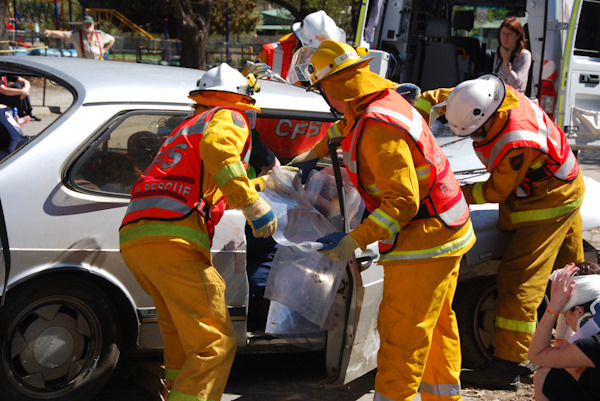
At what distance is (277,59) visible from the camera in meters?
6.39

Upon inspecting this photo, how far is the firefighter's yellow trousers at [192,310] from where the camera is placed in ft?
9.89

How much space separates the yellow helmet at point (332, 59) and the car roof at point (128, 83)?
767mm

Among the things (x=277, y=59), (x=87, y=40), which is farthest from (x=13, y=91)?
(x=87, y=40)

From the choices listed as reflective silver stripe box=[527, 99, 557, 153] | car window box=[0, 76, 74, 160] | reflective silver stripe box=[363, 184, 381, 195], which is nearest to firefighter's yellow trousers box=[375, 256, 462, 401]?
reflective silver stripe box=[363, 184, 381, 195]

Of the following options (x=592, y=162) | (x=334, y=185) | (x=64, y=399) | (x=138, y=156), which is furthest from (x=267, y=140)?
(x=592, y=162)

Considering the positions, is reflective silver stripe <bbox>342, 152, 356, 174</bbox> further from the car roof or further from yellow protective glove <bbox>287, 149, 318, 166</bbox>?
the car roof

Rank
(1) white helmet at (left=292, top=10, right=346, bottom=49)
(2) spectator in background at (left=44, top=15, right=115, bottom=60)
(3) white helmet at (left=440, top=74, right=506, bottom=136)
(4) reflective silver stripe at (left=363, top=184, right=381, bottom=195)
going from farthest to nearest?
(2) spectator in background at (left=44, top=15, right=115, bottom=60) → (1) white helmet at (left=292, top=10, right=346, bottom=49) → (3) white helmet at (left=440, top=74, right=506, bottom=136) → (4) reflective silver stripe at (left=363, top=184, right=381, bottom=195)

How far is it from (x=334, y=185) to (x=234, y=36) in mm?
45471

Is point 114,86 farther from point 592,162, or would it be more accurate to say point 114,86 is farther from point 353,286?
point 592,162

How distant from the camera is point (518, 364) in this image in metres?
3.98

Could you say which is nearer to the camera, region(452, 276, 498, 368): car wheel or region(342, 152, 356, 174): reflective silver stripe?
region(342, 152, 356, 174): reflective silver stripe

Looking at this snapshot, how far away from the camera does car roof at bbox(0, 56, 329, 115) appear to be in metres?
3.53

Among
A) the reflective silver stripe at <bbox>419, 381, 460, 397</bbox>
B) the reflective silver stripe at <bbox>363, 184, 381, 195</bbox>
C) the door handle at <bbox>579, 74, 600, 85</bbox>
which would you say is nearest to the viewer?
the reflective silver stripe at <bbox>363, 184, 381, 195</bbox>

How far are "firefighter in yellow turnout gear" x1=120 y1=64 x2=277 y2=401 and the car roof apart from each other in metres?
0.53
